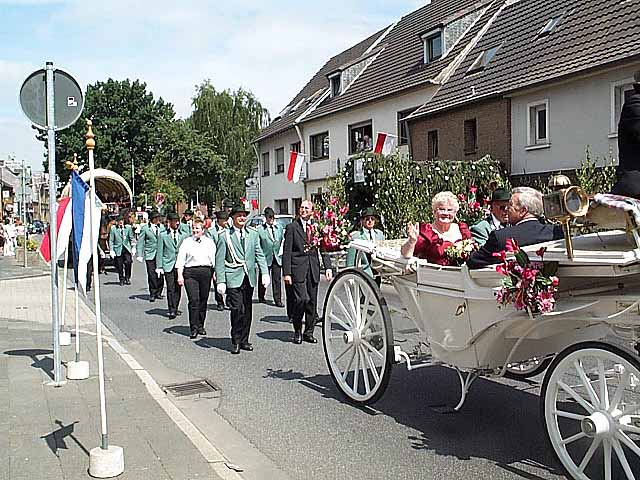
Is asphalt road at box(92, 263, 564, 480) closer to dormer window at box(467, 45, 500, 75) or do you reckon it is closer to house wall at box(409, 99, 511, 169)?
house wall at box(409, 99, 511, 169)

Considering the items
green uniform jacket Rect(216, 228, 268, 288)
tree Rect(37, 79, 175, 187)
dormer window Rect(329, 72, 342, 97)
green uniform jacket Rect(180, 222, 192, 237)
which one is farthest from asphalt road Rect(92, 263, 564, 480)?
tree Rect(37, 79, 175, 187)

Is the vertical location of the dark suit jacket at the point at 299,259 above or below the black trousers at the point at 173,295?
above

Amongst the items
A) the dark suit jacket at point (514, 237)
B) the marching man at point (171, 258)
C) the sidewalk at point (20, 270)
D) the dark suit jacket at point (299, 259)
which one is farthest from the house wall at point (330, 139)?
the dark suit jacket at point (514, 237)

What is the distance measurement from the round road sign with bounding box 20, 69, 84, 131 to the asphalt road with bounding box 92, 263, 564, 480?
3152mm

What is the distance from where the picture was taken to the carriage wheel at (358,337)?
261 inches

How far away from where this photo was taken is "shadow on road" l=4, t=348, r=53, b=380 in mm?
8578

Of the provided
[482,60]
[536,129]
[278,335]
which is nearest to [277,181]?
A: [482,60]

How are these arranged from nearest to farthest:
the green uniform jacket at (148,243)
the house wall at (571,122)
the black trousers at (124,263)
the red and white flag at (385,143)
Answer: the green uniform jacket at (148,243) < the house wall at (571,122) < the black trousers at (124,263) < the red and white flag at (385,143)

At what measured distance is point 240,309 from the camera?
391 inches

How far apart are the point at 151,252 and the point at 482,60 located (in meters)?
→ 14.2

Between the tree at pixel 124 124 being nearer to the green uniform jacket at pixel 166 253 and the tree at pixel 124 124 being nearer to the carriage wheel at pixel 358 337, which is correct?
the green uniform jacket at pixel 166 253

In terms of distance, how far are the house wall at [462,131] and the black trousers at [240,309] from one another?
14.7m

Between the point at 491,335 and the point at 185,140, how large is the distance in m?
47.9

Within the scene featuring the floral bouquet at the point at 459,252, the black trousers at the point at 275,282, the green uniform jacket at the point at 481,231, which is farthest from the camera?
the black trousers at the point at 275,282
